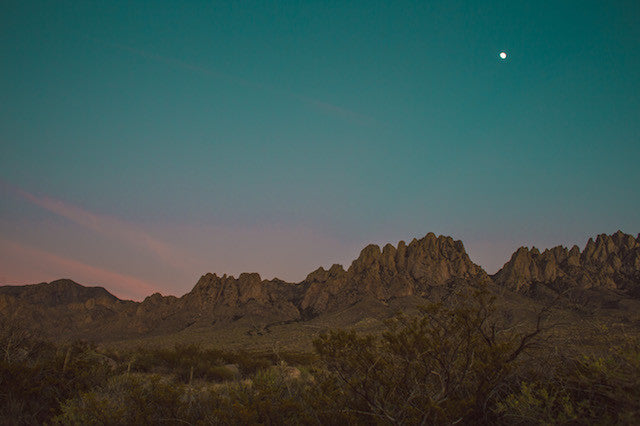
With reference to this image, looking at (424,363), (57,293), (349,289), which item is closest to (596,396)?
(424,363)

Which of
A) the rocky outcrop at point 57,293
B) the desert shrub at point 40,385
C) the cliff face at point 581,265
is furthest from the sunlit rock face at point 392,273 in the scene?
the desert shrub at point 40,385

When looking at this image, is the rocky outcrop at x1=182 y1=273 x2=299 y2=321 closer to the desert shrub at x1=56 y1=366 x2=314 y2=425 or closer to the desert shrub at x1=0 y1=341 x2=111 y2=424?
the desert shrub at x1=0 y1=341 x2=111 y2=424

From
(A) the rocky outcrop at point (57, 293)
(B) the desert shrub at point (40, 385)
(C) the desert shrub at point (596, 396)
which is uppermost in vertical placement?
(A) the rocky outcrop at point (57, 293)

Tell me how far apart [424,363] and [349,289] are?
129987 millimetres

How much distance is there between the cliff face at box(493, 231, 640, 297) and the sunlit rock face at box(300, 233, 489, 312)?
633 inches

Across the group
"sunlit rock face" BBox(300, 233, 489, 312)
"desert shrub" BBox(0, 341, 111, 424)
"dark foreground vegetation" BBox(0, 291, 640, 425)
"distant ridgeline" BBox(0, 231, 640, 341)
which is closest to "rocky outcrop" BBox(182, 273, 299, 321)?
"distant ridgeline" BBox(0, 231, 640, 341)

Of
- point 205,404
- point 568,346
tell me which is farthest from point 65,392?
point 568,346

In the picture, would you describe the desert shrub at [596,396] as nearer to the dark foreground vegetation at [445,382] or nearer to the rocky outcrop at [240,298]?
the dark foreground vegetation at [445,382]

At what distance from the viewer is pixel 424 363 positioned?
16.0ft

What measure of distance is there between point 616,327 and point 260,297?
142 metres

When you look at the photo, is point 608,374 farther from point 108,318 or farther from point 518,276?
point 108,318

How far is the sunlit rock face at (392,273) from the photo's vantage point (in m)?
124

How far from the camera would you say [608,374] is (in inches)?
165

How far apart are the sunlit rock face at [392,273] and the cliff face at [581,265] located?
16.1 metres
